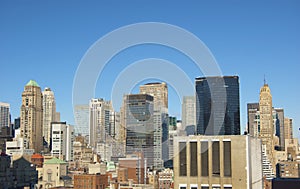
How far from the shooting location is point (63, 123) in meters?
55.1

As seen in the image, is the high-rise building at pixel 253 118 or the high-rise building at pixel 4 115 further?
the high-rise building at pixel 253 118

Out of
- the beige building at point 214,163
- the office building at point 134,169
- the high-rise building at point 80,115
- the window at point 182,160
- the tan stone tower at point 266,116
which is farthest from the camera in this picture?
the tan stone tower at point 266,116

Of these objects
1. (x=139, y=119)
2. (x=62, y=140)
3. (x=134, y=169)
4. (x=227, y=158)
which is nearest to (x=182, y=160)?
(x=227, y=158)

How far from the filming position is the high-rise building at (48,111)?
5728 cm

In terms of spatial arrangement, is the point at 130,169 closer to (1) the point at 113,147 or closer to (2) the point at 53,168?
(1) the point at 113,147

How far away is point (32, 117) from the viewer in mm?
55000

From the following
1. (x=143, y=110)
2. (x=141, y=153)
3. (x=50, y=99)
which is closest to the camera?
(x=143, y=110)

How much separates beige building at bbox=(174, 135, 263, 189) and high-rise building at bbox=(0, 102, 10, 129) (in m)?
48.3

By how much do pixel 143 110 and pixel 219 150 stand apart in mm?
9608

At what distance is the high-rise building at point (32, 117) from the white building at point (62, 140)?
1976 millimetres

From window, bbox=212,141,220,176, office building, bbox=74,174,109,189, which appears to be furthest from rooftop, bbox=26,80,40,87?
window, bbox=212,141,220,176

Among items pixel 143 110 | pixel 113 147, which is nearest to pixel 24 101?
pixel 113 147

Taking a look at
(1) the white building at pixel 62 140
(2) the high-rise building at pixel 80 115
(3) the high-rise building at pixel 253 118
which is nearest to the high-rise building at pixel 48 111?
(1) the white building at pixel 62 140

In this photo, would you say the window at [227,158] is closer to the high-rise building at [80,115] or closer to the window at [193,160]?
the window at [193,160]
